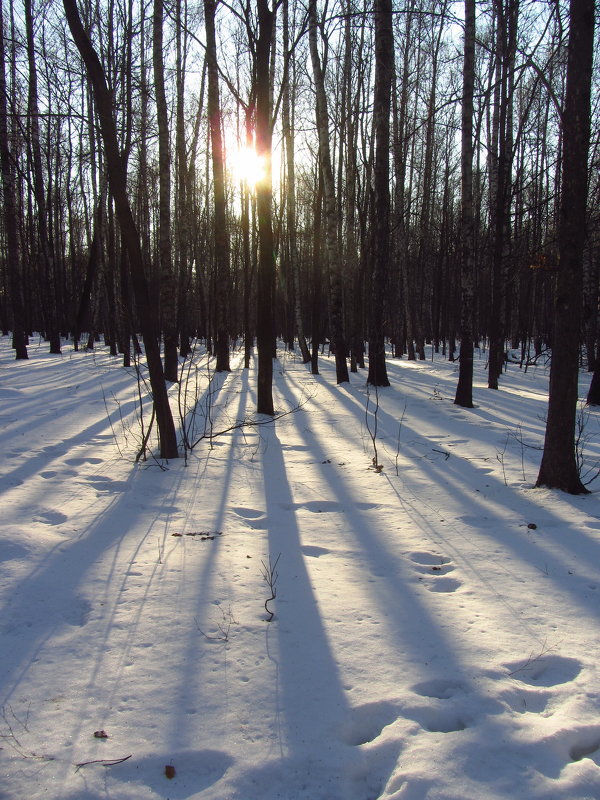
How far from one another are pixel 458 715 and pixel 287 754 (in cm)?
69

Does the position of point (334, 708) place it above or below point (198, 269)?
below

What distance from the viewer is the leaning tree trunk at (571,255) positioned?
13.3 feet

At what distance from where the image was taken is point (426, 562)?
11.0ft

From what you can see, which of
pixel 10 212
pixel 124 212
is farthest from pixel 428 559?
pixel 10 212

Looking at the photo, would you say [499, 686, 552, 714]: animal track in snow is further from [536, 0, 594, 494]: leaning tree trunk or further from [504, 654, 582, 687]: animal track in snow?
[536, 0, 594, 494]: leaning tree trunk

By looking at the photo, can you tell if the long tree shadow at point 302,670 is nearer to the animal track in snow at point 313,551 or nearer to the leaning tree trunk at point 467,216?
the animal track in snow at point 313,551

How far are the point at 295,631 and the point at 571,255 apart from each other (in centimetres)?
360

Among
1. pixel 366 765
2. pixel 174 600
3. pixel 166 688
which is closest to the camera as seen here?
pixel 366 765

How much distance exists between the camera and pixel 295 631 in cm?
260

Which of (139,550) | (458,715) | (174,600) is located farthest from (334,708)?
(139,550)

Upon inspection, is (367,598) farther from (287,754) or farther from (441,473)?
(441,473)

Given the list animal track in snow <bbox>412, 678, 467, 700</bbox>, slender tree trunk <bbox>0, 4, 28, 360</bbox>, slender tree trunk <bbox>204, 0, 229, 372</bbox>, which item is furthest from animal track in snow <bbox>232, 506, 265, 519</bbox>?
slender tree trunk <bbox>0, 4, 28, 360</bbox>

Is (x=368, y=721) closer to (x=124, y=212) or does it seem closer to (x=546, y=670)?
(x=546, y=670)

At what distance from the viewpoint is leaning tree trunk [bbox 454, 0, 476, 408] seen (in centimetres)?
836
